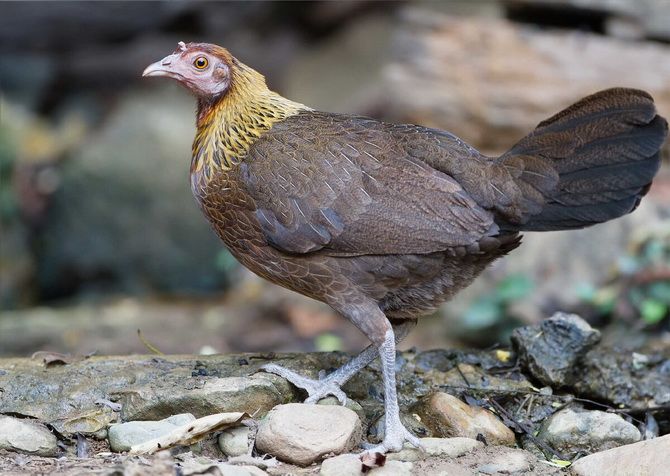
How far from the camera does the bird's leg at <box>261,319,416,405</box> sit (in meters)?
4.46

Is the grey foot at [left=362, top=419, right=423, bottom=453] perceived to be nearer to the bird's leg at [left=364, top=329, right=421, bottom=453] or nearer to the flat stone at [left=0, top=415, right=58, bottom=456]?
the bird's leg at [left=364, top=329, right=421, bottom=453]

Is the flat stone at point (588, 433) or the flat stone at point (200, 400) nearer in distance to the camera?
the flat stone at point (200, 400)

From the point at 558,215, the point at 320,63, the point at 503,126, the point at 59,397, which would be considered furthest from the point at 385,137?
the point at 320,63

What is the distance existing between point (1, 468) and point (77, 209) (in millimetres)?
6748

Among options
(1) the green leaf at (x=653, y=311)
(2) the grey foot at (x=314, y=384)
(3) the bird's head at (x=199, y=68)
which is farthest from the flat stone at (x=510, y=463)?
(1) the green leaf at (x=653, y=311)

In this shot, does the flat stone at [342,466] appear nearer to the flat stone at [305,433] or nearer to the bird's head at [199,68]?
the flat stone at [305,433]

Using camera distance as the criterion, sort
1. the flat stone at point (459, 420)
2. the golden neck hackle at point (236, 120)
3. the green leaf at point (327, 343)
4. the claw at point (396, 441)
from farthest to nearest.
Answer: the green leaf at point (327, 343), the golden neck hackle at point (236, 120), the flat stone at point (459, 420), the claw at point (396, 441)

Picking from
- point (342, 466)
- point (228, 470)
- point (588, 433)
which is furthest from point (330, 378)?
point (588, 433)

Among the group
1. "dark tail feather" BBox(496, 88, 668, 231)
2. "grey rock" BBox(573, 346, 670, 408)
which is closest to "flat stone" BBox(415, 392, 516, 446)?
"grey rock" BBox(573, 346, 670, 408)

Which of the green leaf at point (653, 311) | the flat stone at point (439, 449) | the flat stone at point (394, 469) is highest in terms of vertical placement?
the flat stone at point (394, 469)

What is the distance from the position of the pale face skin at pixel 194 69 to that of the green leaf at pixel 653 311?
3.65 metres

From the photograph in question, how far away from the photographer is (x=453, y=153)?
4469 mm

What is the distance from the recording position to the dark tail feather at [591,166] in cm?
422

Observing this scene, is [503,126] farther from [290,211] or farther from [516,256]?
[290,211]
